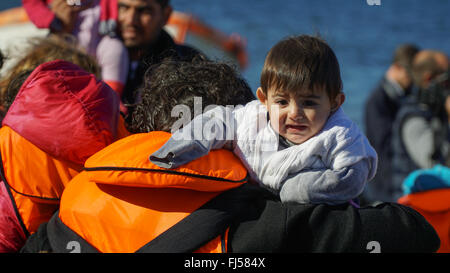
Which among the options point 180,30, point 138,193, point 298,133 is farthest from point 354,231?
point 180,30

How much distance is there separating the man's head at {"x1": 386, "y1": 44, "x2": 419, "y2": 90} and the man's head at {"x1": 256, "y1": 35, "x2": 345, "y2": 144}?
2.88 meters

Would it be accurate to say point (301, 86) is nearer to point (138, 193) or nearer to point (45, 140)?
point (138, 193)

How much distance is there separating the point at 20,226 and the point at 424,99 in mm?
2907

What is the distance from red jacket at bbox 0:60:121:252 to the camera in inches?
60.9

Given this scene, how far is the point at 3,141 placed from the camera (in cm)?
158

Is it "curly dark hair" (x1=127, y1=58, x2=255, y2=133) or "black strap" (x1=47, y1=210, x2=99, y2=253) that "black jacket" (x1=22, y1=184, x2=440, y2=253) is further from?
"curly dark hair" (x1=127, y1=58, x2=255, y2=133)

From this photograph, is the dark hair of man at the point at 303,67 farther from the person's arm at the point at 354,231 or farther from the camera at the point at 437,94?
the camera at the point at 437,94

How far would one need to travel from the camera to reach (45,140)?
1.55m

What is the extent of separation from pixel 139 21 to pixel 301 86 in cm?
143

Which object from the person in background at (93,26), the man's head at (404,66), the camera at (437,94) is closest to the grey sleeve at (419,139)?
the camera at (437,94)
